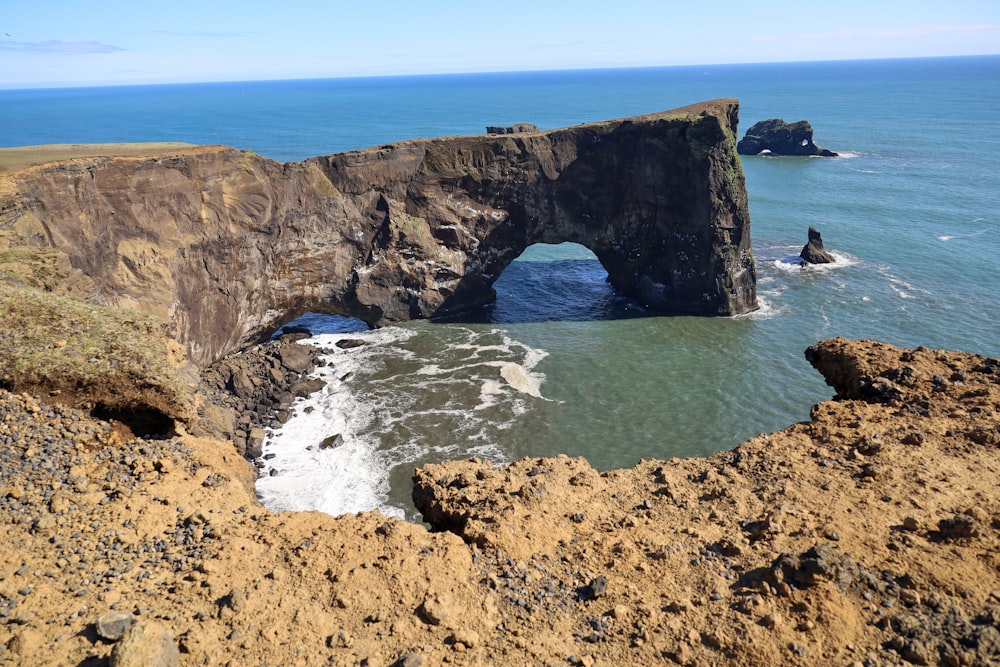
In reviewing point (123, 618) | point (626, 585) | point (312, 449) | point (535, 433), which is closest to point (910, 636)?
point (626, 585)

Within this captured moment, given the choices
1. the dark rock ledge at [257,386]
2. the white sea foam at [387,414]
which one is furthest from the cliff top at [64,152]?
the white sea foam at [387,414]

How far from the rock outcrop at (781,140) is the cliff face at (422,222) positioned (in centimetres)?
6695

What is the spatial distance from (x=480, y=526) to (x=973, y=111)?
181095 millimetres

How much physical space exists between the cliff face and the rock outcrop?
66.9m

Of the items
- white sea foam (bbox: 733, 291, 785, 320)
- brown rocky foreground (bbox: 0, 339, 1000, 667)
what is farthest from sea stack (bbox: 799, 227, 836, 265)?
brown rocky foreground (bbox: 0, 339, 1000, 667)

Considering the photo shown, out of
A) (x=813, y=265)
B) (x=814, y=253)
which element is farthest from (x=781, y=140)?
(x=813, y=265)

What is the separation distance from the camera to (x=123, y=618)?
437 inches

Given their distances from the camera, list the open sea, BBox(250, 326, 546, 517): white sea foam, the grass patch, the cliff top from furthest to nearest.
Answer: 1. the cliff top
2. the open sea
3. BBox(250, 326, 546, 517): white sea foam
4. the grass patch

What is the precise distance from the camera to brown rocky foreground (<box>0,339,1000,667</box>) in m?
10.9

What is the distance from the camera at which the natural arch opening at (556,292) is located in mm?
49750

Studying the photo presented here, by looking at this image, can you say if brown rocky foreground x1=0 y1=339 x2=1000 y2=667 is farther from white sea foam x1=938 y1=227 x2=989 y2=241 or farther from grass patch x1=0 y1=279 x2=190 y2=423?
white sea foam x1=938 y1=227 x2=989 y2=241

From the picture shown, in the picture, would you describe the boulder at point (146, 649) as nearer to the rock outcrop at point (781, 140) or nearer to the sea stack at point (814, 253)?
the sea stack at point (814, 253)

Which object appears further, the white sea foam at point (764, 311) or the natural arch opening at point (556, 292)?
the natural arch opening at point (556, 292)

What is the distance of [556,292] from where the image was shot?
179ft
